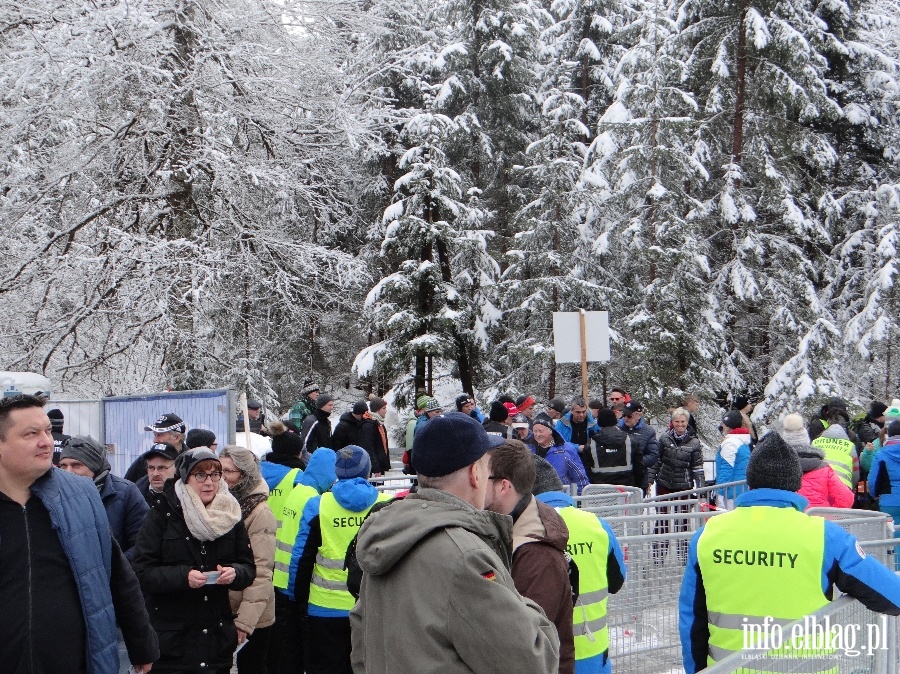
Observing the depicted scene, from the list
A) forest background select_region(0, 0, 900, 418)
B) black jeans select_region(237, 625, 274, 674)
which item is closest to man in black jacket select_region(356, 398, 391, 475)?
forest background select_region(0, 0, 900, 418)

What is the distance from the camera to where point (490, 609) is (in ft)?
7.58

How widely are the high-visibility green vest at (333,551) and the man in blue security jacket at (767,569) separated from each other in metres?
2.46

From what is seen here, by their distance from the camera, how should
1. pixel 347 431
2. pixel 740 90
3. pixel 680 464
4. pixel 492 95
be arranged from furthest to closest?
pixel 492 95
pixel 740 90
pixel 347 431
pixel 680 464

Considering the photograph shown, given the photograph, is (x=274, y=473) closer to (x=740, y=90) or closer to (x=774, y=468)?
(x=774, y=468)

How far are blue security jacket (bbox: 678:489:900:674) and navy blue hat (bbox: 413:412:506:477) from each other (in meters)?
1.86

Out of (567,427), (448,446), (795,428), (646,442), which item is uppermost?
(448,446)

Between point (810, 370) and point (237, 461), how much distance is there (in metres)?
17.4

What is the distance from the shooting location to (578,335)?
1430cm

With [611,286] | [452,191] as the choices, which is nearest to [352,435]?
[452,191]

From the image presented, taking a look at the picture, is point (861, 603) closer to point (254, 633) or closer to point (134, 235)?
point (254, 633)

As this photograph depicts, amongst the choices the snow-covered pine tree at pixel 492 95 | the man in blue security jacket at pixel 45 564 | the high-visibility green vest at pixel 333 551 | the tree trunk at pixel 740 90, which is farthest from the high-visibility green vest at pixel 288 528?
the snow-covered pine tree at pixel 492 95

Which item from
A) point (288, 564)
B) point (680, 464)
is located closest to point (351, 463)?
point (288, 564)

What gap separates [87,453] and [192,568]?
0.98m

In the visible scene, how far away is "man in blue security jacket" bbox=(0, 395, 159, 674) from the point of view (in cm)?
371
